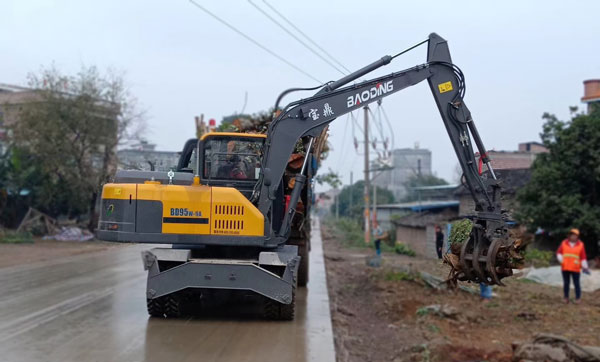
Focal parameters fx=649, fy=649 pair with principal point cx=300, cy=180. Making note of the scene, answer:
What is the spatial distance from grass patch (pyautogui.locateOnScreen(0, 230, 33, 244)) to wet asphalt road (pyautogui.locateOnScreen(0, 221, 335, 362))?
1589 cm

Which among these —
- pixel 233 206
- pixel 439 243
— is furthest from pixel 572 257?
pixel 233 206

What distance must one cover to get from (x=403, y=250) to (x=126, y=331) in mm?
28604

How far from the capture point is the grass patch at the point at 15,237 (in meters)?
29.2

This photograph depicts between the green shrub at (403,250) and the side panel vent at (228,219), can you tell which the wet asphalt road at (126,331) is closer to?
the side panel vent at (228,219)

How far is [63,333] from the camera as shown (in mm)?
9000

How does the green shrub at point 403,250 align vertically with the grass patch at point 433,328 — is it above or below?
above

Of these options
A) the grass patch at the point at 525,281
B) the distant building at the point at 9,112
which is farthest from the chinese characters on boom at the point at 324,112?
the distant building at the point at 9,112

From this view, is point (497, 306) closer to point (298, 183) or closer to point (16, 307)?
point (298, 183)

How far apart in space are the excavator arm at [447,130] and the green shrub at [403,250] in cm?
2594

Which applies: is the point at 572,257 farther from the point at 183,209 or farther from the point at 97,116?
the point at 97,116

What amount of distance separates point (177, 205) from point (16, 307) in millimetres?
3717

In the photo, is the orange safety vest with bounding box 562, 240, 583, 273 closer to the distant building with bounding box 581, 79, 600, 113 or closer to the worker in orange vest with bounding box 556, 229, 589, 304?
the worker in orange vest with bounding box 556, 229, 589, 304

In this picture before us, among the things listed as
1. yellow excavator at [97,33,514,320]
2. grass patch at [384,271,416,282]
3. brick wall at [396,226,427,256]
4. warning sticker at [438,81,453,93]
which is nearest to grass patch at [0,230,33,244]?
grass patch at [384,271,416,282]

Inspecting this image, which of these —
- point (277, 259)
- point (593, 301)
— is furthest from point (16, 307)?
point (593, 301)
